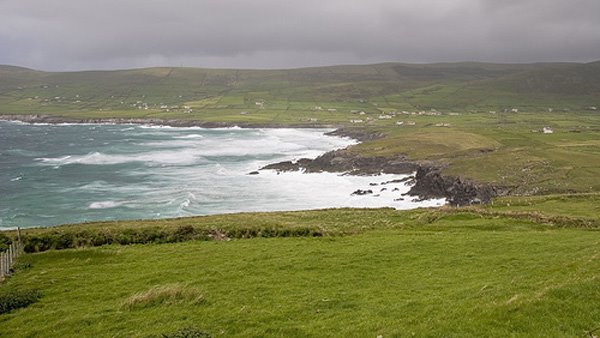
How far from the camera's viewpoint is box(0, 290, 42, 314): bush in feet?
79.4

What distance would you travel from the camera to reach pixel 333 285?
24984mm

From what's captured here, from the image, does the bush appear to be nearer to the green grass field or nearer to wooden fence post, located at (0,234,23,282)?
the green grass field

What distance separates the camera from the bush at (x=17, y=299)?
24.2 meters

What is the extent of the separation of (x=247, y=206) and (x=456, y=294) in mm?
61401

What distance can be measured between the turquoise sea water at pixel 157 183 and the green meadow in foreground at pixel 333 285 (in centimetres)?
4002

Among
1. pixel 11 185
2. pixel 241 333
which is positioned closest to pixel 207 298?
pixel 241 333

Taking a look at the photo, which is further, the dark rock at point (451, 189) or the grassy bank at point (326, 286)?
the dark rock at point (451, 189)

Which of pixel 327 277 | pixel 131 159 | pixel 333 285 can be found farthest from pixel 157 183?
pixel 333 285

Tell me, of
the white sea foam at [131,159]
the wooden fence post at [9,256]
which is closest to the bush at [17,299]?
the wooden fence post at [9,256]

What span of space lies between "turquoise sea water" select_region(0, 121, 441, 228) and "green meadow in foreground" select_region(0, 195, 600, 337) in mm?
40021

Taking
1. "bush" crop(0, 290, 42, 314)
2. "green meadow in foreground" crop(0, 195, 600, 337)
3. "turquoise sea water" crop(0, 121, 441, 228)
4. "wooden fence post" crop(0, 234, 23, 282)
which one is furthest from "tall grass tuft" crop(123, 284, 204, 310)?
"turquoise sea water" crop(0, 121, 441, 228)

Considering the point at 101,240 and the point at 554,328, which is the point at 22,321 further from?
the point at 554,328

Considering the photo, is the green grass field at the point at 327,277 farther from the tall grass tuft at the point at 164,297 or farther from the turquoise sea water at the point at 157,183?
the turquoise sea water at the point at 157,183

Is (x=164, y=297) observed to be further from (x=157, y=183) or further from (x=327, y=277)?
(x=157, y=183)
